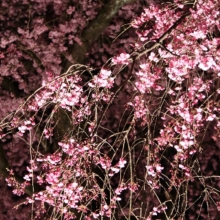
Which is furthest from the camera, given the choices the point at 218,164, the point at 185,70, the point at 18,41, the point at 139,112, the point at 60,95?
the point at 218,164

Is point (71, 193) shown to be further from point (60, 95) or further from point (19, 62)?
point (19, 62)

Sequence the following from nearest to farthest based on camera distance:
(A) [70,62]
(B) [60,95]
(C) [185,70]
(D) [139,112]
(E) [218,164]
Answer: (C) [185,70]
(B) [60,95]
(D) [139,112]
(A) [70,62]
(E) [218,164]

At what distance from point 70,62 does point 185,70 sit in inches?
111

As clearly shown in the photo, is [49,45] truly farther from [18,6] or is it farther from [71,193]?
[71,193]

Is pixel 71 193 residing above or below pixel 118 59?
below

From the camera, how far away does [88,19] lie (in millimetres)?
8516

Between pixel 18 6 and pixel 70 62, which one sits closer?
pixel 70 62

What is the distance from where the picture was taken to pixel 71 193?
5.05 m

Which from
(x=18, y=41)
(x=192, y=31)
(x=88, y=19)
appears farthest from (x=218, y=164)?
(x=192, y=31)

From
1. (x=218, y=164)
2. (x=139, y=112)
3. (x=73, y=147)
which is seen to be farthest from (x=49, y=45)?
(x=218, y=164)

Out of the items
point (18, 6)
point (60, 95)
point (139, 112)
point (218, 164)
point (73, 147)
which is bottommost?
point (218, 164)

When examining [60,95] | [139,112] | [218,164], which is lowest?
[218,164]

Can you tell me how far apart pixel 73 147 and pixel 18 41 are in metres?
3.62

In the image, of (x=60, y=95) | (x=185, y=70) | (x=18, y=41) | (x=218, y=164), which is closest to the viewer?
(x=185, y=70)
